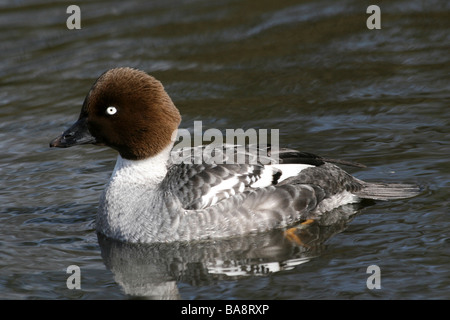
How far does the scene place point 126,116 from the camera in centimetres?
779

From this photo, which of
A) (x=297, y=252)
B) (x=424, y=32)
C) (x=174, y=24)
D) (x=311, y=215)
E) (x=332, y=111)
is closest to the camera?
(x=297, y=252)

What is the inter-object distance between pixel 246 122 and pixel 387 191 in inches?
119

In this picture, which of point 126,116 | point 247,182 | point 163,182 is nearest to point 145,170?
point 163,182

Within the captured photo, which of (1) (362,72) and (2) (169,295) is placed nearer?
(2) (169,295)

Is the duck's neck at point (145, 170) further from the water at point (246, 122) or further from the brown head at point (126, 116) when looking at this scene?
the water at point (246, 122)

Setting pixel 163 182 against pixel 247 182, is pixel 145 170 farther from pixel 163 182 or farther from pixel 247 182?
pixel 247 182

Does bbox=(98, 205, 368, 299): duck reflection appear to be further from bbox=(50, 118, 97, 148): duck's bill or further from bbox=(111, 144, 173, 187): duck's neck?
bbox=(50, 118, 97, 148): duck's bill

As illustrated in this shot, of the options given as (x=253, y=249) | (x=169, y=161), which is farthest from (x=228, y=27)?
(x=253, y=249)

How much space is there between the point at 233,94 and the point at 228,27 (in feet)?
8.97

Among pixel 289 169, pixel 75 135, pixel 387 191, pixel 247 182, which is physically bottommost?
pixel 387 191

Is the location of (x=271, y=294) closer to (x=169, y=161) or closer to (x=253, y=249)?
(x=253, y=249)

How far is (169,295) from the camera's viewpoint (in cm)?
682

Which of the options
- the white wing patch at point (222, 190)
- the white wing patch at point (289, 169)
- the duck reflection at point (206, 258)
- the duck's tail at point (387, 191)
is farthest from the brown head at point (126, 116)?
the duck's tail at point (387, 191)

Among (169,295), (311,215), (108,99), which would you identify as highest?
(108,99)
